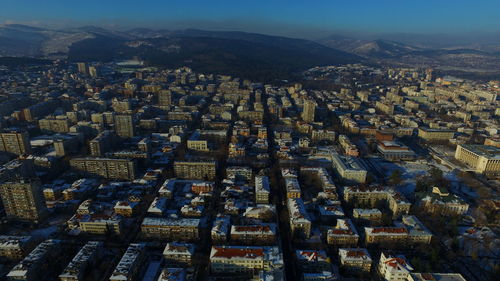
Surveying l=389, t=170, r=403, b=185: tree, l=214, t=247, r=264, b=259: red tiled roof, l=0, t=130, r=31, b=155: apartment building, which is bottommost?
l=389, t=170, r=403, b=185: tree

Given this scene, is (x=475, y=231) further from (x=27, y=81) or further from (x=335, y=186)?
(x=27, y=81)

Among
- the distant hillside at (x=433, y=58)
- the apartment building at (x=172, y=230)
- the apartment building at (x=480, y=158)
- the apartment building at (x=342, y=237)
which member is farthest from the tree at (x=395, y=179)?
the distant hillside at (x=433, y=58)

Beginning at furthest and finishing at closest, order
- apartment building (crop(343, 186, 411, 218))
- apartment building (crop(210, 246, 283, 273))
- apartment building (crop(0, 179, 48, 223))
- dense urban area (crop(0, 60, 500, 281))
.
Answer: apartment building (crop(343, 186, 411, 218)) → apartment building (crop(0, 179, 48, 223)) → dense urban area (crop(0, 60, 500, 281)) → apartment building (crop(210, 246, 283, 273))

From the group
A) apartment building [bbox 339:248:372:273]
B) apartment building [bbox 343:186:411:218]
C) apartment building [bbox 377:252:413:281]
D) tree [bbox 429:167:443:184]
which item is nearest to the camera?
apartment building [bbox 377:252:413:281]

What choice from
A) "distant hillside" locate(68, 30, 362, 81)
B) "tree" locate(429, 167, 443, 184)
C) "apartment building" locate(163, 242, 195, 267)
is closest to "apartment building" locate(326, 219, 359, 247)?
"apartment building" locate(163, 242, 195, 267)

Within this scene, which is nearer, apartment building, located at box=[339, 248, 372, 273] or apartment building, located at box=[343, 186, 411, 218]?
apartment building, located at box=[339, 248, 372, 273]

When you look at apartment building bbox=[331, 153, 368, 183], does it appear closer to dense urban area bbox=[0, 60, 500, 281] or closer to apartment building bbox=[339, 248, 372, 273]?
dense urban area bbox=[0, 60, 500, 281]

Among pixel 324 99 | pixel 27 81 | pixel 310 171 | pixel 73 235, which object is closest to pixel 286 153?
pixel 310 171

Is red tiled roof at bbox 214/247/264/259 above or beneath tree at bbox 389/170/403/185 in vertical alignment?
above

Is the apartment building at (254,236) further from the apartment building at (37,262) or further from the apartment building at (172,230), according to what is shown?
the apartment building at (37,262)
